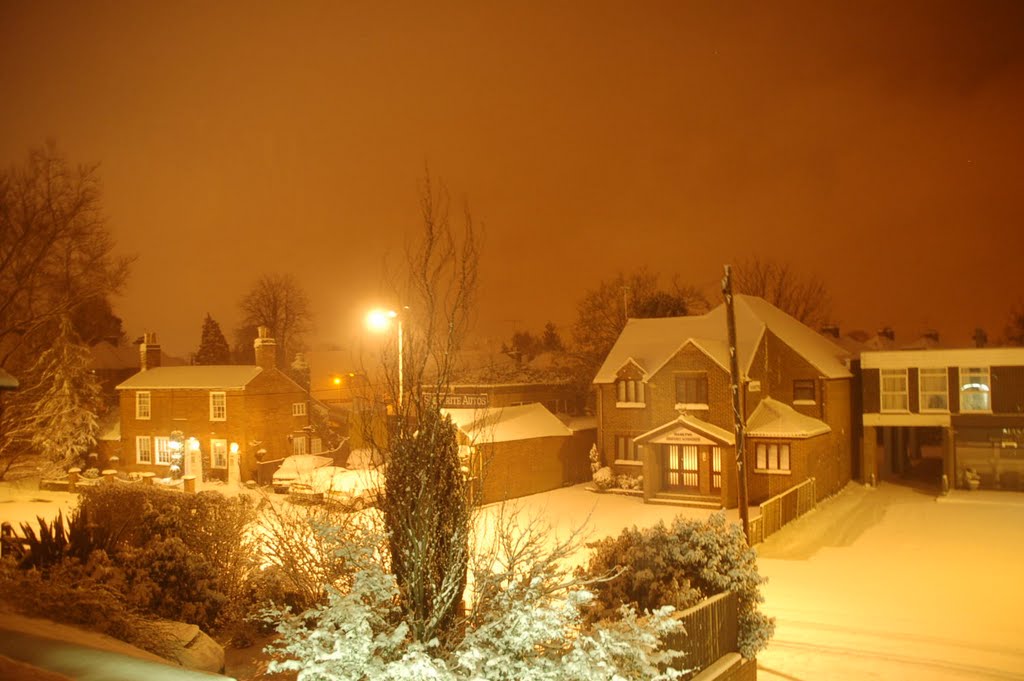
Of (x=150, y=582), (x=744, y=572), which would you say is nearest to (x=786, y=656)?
(x=744, y=572)

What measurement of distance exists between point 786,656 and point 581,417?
A: 2955cm

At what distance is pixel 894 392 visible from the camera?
35.6m

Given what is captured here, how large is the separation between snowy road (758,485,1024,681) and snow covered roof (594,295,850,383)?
25.8 feet

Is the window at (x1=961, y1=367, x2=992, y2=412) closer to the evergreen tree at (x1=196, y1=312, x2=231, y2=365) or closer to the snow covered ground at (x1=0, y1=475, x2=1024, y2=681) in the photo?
the snow covered ground at (x1=0, y1=475, x2=1024, y2=681)

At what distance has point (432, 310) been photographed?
8.06 meters

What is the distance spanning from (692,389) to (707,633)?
71.9 ft

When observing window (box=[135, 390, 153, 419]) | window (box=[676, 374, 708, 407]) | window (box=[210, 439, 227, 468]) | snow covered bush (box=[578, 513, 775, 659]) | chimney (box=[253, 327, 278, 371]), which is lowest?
window (box=[210, 439, 227, 468])

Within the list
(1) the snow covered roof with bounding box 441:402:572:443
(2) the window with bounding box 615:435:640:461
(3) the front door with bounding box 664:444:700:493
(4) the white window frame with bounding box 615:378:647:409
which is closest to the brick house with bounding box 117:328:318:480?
(1) the snow covered roof with bounding box 441:402:572:443

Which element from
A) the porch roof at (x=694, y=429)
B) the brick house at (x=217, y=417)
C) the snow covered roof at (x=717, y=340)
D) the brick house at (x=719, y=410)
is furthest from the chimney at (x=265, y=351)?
the porch roof at (x=694, y=429)

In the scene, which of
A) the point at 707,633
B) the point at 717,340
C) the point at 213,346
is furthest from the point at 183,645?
the point at 213,346

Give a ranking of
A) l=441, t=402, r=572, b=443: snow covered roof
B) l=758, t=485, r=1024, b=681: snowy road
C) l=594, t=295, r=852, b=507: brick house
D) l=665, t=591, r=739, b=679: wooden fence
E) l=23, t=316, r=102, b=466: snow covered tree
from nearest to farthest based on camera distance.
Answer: l=665, t=591, r=739, b=679: wooden fence
l=758, t=485, r=1024, b=681: snowy road
l=23, t=316, r=102, b=466: snow covered tree
l=594, t=295, r=852, b=507: brick house
l=441, t=402, r=572, b=443: snow covered roof

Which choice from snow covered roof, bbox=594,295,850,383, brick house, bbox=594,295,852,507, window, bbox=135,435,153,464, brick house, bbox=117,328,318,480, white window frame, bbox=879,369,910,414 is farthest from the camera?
window, bbox=135,435,153,464

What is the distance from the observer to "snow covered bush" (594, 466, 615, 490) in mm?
34281

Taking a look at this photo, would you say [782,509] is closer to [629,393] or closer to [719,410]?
[719,410]
